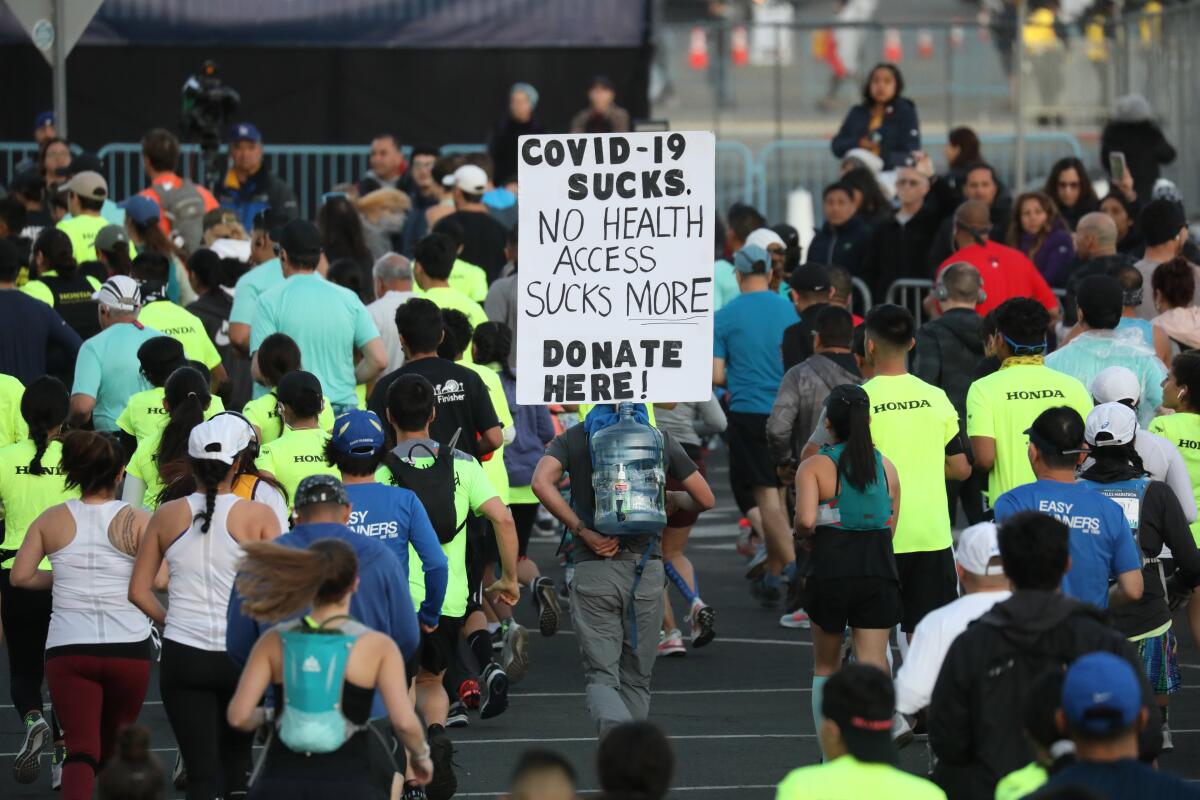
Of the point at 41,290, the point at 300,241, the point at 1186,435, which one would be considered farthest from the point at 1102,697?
the point at 41,290

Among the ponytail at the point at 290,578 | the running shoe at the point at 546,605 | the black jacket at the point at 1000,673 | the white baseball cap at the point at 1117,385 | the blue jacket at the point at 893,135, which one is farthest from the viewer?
A: the blue jacket at the point at 893,135

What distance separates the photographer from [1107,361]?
10.4 metres

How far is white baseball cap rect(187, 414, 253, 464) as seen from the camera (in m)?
7.63

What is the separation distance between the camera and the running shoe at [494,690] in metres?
9.91

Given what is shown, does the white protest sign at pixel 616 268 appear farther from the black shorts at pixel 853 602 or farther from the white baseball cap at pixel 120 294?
the white baseball cap at pixel 120 294

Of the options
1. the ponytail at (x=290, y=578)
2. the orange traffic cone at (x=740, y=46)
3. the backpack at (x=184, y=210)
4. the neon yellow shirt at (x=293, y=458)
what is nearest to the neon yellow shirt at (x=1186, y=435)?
the neon yellow shirt at (x=293, y=458)

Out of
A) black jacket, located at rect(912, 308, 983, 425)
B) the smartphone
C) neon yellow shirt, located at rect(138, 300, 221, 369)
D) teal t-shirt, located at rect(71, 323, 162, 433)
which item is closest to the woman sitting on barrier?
the smartphone

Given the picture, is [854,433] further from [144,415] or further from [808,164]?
[808,164]

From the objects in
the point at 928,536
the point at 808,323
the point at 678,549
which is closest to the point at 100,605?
the point at 928,536

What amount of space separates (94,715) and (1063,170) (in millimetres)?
10406

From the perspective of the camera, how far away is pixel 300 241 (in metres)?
11.7

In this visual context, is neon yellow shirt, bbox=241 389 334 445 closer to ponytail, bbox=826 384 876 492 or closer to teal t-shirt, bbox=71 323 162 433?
teal t-shirt, bbox=71 323 162 433

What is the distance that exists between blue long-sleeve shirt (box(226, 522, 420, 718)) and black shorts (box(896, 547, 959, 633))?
3084 mm

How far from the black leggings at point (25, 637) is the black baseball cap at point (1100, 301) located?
5038mm
